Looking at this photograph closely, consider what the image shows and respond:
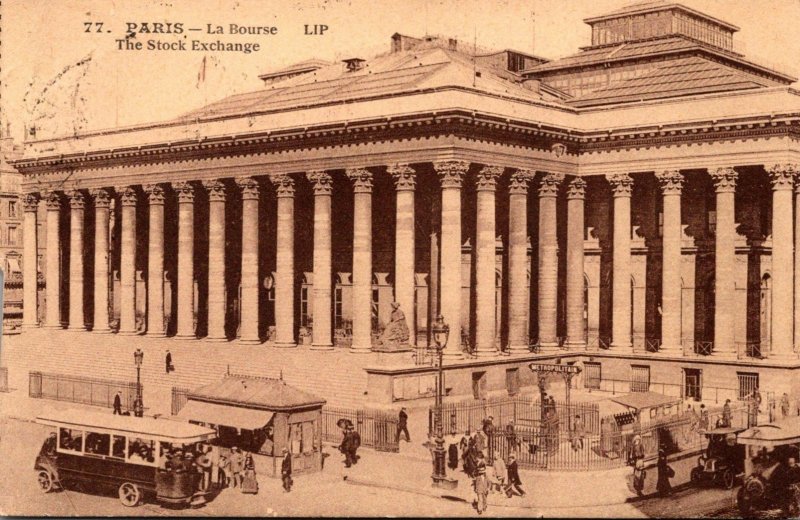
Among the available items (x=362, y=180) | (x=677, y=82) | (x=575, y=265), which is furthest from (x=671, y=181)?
(x=362, y=180)

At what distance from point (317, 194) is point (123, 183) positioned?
50.3 ft

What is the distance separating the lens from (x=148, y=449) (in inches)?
1359

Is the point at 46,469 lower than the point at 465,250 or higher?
lower

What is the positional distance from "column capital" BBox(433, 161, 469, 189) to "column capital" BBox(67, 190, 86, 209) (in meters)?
26.2

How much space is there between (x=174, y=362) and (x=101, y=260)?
38.4 feet

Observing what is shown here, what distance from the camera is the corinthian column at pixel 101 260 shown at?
6581cm

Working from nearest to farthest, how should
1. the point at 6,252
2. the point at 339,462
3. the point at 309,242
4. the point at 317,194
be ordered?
the point at 339,462 < the point at 317,194 < the point at 309,242 < the point at 6,252

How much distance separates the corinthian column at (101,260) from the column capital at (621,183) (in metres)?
28.3

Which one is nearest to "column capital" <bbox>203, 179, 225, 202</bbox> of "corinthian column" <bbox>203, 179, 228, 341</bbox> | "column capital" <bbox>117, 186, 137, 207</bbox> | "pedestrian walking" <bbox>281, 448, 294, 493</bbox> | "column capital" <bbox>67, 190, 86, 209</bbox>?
"corinthian column" <bbox>203, 179, 228, 341</bbox>

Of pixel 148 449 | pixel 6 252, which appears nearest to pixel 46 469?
pixel 148 449

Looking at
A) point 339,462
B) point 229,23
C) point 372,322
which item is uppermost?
point 229,23

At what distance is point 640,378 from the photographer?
180ft

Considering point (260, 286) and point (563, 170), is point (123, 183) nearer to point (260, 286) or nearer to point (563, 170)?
point (260, 286)

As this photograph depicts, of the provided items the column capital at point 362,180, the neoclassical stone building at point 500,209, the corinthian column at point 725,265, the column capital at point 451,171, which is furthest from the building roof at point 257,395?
the corinthian column at point 725,265
